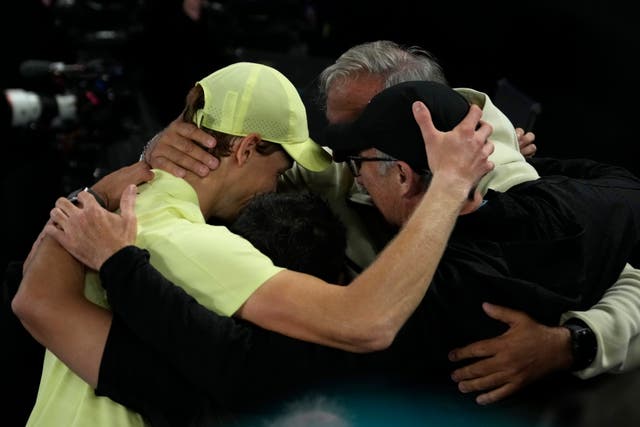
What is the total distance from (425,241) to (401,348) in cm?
21

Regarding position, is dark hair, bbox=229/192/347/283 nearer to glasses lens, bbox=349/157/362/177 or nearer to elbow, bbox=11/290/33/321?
glasses lens, bbox=349/157/362/177

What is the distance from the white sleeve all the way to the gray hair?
0.72 metres

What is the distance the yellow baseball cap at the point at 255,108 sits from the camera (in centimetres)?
185

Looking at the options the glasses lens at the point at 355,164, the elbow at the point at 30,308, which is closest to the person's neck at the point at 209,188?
the glasses lens at the point at 355,164

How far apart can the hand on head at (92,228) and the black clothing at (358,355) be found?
1.9 inches

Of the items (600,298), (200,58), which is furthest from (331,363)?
(200,58)

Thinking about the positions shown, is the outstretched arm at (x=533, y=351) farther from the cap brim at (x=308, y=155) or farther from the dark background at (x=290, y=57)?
the dark background at (x=290, y=57)

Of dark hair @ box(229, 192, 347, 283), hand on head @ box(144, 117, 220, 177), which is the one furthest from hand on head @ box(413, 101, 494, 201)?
hand on head @ box(144, 117, 220, 177)

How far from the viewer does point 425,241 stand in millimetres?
1494

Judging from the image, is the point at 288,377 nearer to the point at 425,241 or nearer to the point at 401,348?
the point at 401,348

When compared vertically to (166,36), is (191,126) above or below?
above

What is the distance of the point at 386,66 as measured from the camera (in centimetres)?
224

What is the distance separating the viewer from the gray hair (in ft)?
7.34

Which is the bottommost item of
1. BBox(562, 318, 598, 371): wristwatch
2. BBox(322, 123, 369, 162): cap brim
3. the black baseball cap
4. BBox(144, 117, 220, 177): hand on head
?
BBox(562, 318, 598, 371): wristwatch
